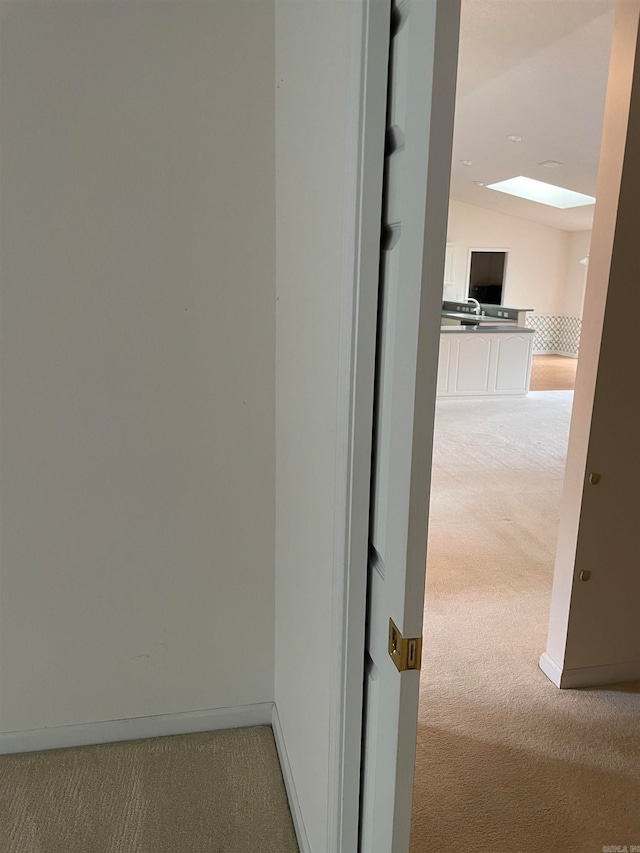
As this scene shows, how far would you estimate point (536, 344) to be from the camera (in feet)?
43.8

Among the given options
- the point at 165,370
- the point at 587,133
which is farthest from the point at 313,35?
the point at 587,133

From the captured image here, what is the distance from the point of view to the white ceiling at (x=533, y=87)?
3.27 meters

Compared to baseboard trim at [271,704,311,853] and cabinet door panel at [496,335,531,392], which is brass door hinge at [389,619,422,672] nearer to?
baseboard trim at [271,704,311,853]

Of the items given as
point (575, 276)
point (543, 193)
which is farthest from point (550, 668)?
point (575, 276)

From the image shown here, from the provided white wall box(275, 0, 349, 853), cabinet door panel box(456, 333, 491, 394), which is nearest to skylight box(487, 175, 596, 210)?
cabinet door panel box(456, 333, 491, 394)

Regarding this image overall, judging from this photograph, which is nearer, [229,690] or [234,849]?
[234,849]

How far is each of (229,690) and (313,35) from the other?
1848mm

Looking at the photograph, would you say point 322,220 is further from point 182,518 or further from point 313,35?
point 182,518

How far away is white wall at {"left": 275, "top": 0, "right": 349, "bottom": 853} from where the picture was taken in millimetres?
1221

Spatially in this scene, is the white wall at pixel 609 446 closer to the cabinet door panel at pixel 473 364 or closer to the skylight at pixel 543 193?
the cabinet door panel at pixel 473 364

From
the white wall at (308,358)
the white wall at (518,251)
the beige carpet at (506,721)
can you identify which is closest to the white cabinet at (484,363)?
the beige carpet at (506,721)

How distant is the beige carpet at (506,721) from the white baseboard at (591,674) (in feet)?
0.13

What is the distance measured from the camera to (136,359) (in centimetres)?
190

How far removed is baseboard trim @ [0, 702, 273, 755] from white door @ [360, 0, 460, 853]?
1.00 m
